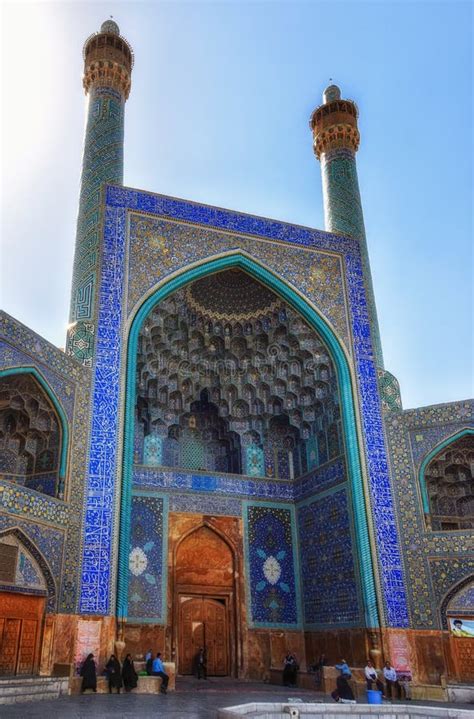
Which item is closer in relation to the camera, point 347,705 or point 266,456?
point 347,705

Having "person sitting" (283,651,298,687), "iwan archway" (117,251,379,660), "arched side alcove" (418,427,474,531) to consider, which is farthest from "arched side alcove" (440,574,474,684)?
"person sitting" (283,651,298,687)

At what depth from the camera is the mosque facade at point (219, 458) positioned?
27.2 ft

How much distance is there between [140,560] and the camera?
1038 centimetres

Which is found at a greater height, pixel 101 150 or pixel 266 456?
pixel 101 150

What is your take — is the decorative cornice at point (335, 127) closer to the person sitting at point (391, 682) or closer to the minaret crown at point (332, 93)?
the minaret crown at point (332, 93)

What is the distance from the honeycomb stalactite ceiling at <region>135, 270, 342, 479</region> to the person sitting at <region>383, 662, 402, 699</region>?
3.51 metres

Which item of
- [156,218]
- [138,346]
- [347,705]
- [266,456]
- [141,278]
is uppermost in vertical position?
[156,218]

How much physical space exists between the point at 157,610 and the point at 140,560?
77cm

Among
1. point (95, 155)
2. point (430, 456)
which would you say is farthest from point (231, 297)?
point (430, 456)

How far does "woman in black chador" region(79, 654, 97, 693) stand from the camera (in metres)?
7.47

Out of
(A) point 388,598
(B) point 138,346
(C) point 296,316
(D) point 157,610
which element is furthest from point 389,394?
(D) point 157,610

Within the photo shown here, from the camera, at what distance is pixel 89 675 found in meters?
7.48

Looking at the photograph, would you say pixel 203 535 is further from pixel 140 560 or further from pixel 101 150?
pixel 101 150

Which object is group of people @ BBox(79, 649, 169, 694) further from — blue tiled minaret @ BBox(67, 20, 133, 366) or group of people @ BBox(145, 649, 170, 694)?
blue tiled minaret @ BBox(67, 20, 133, 366)
